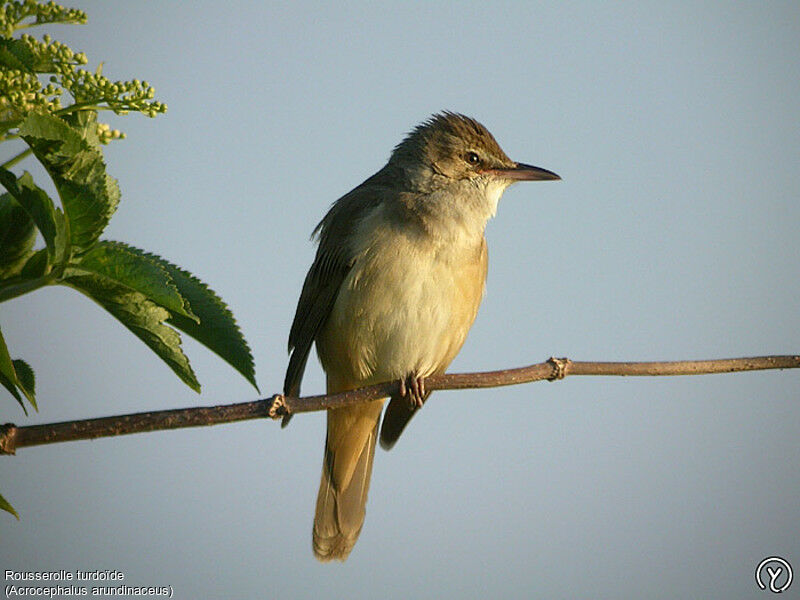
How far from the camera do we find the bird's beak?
400 centimetres

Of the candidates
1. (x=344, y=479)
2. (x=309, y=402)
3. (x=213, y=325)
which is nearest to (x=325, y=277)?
(x=344, y=479)

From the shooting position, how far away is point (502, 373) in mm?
2549

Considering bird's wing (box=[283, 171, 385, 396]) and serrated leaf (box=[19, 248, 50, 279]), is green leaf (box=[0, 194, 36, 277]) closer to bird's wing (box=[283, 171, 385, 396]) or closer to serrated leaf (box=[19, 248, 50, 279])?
serrated leaf (box=[19, 248, 50, 279])

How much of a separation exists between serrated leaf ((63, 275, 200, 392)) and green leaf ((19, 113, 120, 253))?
0.08 meters

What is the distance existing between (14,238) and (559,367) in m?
1.50

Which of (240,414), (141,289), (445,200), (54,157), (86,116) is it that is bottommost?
(240,414)

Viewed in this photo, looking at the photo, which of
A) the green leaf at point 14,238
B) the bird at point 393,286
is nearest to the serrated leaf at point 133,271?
the green leaf at point 14,238

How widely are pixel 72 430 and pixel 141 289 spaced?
1.01 feet

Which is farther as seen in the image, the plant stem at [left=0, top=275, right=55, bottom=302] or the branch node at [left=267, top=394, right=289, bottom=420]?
the branch node at [left=267, top=394, right=289, bottom=420]

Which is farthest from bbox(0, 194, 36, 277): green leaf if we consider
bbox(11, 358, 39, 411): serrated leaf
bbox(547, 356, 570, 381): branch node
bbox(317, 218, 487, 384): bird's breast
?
bbox(317, 218, 487, 384): bird's breast

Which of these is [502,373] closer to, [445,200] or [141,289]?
[141,289]

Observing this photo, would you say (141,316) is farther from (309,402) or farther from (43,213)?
(309,402)

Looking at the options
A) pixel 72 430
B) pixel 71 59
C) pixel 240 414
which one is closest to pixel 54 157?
pixel 71 59

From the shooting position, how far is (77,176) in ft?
5.35
